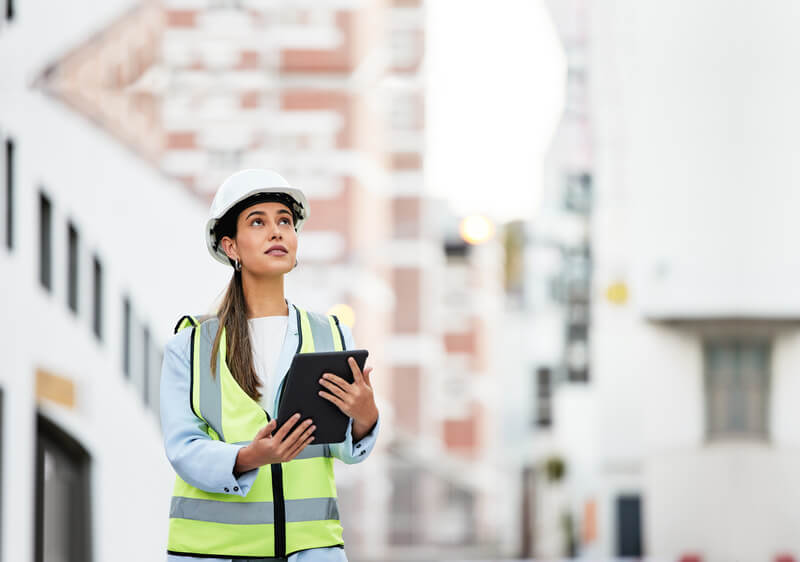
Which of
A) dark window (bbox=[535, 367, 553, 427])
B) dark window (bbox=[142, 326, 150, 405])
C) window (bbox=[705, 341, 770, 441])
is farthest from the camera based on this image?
dark window (bbox=[535, 367, 553, 427])

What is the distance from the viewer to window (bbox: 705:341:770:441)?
5.54m

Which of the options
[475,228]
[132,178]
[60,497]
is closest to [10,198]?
[132,178]

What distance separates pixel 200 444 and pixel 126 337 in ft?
9.65

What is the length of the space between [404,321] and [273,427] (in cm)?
1204

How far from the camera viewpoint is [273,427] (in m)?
1.31

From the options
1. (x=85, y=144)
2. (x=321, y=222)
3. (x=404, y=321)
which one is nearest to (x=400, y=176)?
(x=404, y=321)

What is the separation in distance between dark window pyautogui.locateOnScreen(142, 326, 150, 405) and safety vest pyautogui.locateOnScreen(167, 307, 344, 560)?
2.84 m

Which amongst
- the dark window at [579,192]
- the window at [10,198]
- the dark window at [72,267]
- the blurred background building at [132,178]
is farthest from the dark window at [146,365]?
the dark window at [579,192]

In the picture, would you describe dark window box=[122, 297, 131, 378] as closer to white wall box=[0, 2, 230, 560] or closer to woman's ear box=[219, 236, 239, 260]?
white wall box=[0, 2, 230, 560]

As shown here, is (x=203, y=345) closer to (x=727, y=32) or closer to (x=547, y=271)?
(x=727, y=32)

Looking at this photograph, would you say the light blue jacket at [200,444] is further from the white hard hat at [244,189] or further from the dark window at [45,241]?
the dark window at [45,241]

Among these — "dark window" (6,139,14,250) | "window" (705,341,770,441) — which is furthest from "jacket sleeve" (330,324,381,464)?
"window" (705,341,770,441)

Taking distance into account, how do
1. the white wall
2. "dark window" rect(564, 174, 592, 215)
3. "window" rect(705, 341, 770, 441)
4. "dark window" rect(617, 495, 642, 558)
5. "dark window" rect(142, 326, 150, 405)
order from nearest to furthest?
the white wall < "dark window" rect(142, 326, 150, 405) < "window" rect(705, 341, 770, 441) < "dark window" rect(617, 495, 642, 558) < "dark window" rect(564, 174, 592, 215)

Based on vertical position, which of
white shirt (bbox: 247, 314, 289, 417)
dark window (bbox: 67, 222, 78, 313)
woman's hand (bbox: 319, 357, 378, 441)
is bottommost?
woman's hand (bbox: 319, 357, 378, 441)
